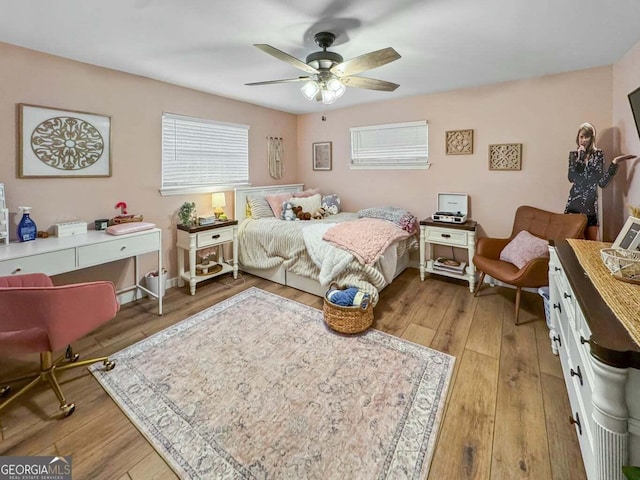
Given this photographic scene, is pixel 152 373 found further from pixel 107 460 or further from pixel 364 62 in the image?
pixel 364 62

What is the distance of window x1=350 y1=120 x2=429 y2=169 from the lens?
13.1 ft

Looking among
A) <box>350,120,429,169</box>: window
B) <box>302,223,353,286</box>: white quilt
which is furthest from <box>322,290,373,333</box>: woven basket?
<box>350,120,429,169</box>: window

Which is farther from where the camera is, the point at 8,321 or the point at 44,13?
the point at 44,13

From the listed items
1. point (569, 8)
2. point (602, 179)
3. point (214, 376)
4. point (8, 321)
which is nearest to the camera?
point (8, 321)

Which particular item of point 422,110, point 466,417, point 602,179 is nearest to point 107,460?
point 466,417

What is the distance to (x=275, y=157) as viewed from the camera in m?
4.80

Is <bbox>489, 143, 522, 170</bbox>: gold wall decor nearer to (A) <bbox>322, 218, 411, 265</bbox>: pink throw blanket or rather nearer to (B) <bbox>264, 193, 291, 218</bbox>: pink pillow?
(A) <bbox>322, 218, 411, 265</bbox>: pink throw blanket

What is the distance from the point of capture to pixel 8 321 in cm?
158

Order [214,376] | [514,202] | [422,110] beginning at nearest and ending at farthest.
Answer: [214,376]
[514,202]
[422,110]

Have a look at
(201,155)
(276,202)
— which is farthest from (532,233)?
(201,155)

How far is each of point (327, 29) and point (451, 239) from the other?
2.48 metres

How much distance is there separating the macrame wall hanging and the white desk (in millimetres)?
2339

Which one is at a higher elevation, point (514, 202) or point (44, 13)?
point (44, 13)

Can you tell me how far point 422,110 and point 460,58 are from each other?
127 centimetres
